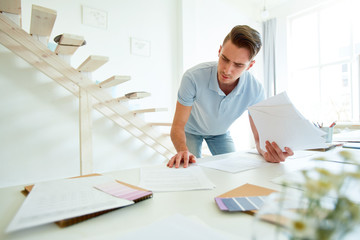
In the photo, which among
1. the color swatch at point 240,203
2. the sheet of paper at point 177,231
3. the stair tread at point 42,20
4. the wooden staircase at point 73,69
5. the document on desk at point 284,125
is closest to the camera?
the sheet of paper at point 177,231

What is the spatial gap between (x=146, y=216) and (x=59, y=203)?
206 millimetres

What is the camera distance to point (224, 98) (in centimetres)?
150

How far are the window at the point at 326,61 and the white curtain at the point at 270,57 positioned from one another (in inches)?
11.4

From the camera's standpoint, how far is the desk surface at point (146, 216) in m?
0.42

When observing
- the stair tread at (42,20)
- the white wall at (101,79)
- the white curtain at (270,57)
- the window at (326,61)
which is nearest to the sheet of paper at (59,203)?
the stair tread at (42,20)

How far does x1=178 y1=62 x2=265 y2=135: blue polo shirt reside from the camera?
1.42 meters

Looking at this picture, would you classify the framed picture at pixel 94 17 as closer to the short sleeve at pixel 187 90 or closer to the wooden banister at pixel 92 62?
the wooden banister at pixel 92 62

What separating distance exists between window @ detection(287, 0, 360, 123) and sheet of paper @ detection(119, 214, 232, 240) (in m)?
3.95

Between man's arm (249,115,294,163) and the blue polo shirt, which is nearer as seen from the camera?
man's arm (249,115,294,163)

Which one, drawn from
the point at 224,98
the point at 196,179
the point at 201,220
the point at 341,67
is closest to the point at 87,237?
the point at 201,220

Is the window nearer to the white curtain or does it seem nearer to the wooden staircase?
the white curtain

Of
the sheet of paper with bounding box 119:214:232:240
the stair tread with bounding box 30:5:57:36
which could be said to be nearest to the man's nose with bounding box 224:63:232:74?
the sheet of paper with bounding box 119:214:232:240

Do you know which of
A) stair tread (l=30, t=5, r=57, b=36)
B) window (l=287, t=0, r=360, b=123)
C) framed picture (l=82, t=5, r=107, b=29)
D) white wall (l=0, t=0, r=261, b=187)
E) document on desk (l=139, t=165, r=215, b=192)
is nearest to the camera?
document on desk (l=139, t=165, r=215, b=192)

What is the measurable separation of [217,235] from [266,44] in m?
4.78
